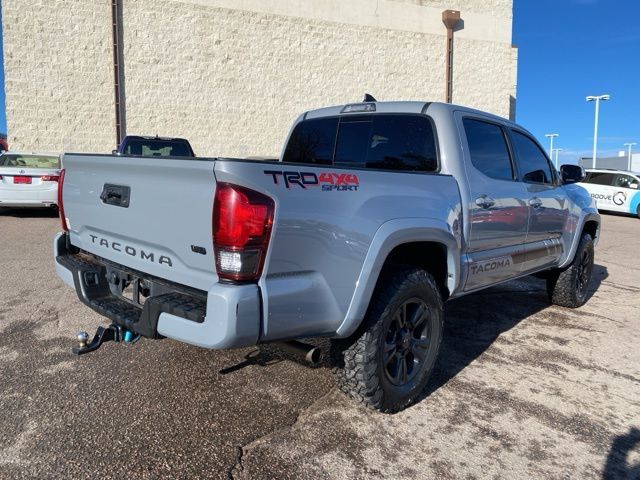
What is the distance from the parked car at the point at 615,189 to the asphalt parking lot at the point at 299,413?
1558 cm

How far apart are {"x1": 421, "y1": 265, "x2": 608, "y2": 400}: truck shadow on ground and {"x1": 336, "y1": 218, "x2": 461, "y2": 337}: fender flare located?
41.4 inches

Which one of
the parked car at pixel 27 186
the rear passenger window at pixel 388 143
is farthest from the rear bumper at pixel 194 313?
the parked car at pixel 27 186

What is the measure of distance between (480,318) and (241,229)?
12.0ft

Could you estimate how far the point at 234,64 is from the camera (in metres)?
20.5

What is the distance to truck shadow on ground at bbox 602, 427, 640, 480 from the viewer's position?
101 inches

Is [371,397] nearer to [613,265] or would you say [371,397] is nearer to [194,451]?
[194,451]

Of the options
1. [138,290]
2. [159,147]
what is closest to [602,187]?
[159,147]

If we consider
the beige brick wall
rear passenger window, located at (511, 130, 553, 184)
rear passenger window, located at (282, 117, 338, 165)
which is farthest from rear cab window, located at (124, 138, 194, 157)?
the beige brick wall

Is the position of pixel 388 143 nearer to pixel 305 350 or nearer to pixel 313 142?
pixel 313 142

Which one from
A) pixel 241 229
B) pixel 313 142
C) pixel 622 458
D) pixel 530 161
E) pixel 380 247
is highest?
A: pixel 313 142

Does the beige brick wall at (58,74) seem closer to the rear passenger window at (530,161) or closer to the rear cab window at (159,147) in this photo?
the rear cab window at (159,147)

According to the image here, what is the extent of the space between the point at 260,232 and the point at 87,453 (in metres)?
1.49

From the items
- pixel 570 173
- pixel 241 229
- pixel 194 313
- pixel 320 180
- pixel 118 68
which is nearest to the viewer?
pixel 241 229

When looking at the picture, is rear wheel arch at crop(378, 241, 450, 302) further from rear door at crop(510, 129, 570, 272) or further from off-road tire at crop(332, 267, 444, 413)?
rear door at crop(510, 129, 570, 272)
